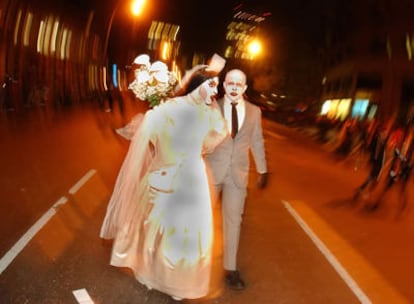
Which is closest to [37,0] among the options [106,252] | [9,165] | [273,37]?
[273,37]

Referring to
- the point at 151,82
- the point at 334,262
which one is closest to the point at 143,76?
the point at 151,82

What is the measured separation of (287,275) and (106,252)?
177 centimetres

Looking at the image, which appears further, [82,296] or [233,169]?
[233,169]

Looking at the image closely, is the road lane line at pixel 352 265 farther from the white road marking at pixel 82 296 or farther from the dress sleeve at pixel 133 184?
the white road marking at pixel 82 296

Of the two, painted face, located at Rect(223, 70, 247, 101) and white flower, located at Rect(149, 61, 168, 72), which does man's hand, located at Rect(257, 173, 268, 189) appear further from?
white flower, located at Rect(149, 61, 168, 72)

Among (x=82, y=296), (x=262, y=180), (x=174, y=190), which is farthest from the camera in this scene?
(x=262, y=180)

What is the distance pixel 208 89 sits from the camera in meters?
3.95

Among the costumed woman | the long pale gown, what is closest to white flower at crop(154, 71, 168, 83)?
the costumed woman

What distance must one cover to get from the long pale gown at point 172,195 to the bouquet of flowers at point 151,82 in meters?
0.36

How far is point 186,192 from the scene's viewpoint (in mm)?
3943

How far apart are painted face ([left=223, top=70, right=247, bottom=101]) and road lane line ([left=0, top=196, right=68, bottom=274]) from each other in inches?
97.0

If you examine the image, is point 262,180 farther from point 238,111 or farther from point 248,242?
point 248,242

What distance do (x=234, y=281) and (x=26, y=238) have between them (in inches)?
92.8

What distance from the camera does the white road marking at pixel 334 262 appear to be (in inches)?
187
